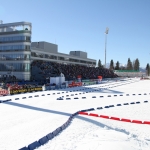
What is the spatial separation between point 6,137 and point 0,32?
46.1 metres

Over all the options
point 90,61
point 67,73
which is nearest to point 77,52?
point 90,61

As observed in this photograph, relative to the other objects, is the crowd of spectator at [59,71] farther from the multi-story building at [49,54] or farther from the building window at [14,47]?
the building window at [14,47]

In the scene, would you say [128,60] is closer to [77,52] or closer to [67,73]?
[77,52]

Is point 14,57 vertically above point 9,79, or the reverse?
point 14,57

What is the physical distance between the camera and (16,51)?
154 ft

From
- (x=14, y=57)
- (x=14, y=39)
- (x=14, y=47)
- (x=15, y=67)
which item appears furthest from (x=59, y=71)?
(x=14, y=39)

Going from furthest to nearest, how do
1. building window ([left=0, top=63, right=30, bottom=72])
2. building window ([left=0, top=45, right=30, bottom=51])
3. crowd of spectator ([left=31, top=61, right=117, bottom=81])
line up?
crowd of spectator ([left=31, top=61, right=117, bottom=81]) < building window ([left=0, top=45, right=30, bottom=51]) < building window ([left=0, top=63, right=30, bottom=72])

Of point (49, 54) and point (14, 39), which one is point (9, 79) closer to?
point (14, 39)

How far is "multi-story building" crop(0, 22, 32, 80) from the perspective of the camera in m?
46.1

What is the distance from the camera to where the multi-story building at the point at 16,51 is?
1813 inches

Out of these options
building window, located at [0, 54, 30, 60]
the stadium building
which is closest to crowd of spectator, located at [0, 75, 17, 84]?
the stadium building

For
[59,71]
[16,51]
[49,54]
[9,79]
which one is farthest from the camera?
[49,54]

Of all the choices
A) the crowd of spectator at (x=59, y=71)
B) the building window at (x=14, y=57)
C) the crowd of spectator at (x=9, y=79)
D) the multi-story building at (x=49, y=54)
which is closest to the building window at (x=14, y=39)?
the building window at (x=14, y=57)

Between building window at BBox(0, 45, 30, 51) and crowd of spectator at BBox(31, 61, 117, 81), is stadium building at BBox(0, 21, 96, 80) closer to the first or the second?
building window at BBox(0, 45, 30, 51)
